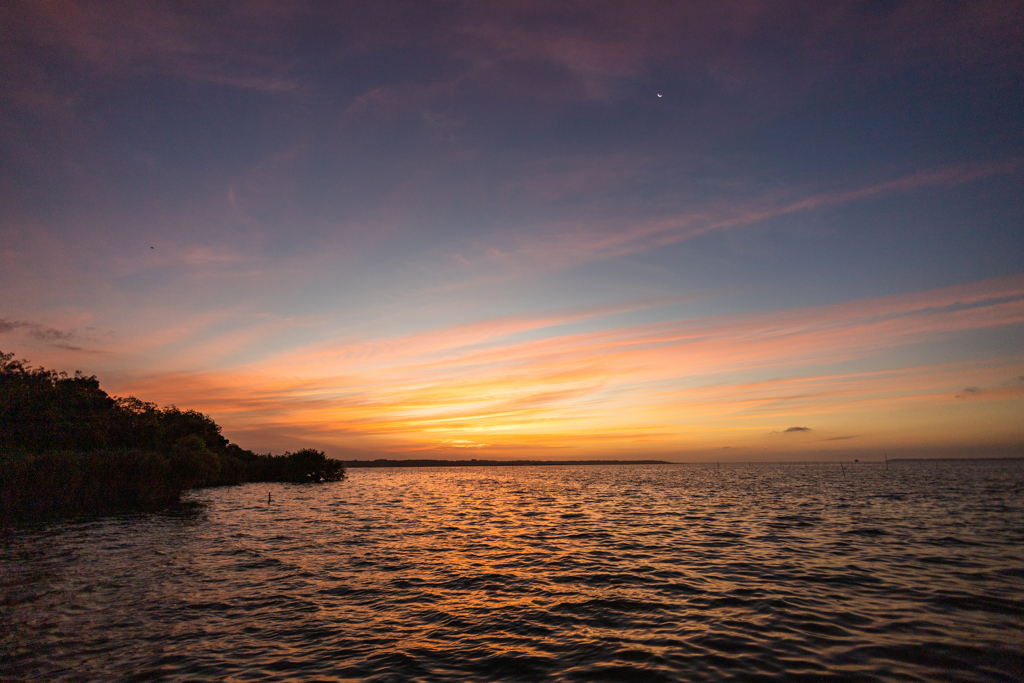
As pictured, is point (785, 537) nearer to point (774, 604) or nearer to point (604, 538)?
point (604, 538)

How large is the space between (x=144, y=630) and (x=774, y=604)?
69.6 ft

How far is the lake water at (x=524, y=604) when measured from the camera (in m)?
12.6

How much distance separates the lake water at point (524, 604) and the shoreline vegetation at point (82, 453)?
17.3 m

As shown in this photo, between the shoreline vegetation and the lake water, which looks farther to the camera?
the shoreline vegetation

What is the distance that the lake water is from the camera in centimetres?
1255

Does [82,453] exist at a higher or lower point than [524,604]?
higher

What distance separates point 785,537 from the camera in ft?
99.7

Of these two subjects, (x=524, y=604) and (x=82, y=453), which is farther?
(x=82, y=453)

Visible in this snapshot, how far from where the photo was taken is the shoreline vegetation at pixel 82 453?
4759 centimetres

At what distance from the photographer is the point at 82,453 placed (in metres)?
55.6

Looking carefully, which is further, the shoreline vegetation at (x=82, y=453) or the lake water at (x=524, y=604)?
the shoreline vegetation at (x=82, y=453)

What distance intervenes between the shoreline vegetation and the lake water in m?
17.3

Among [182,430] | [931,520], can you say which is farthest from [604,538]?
[182,430]

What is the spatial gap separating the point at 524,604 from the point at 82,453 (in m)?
62.7
